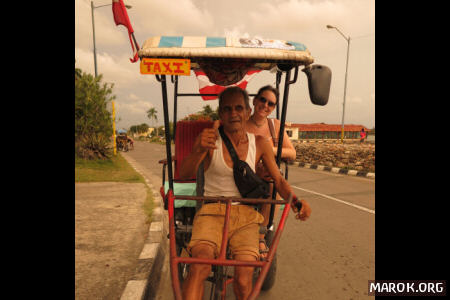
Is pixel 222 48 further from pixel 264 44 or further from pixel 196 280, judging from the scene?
pixel 196 280

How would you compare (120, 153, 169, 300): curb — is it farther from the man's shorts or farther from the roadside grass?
the man's shorts

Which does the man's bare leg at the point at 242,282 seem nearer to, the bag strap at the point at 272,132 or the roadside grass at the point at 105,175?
the bag strap at the point at 272,132

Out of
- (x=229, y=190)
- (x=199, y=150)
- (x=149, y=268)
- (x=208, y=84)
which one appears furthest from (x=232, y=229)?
(x=208, y=84)

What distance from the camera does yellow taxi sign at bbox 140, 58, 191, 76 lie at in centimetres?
172

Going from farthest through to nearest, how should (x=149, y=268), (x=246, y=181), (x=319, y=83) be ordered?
(x=149, y=268) → (x=319, y=83) → (x=246, y=181)

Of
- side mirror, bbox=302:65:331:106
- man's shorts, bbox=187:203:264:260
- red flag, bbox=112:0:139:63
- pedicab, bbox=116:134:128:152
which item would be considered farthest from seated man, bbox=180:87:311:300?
pedicab, bbox=116:134:128:152

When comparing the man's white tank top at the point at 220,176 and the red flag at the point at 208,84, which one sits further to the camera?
the red flag at the point at 208,84

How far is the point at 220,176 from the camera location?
A: 1944mm

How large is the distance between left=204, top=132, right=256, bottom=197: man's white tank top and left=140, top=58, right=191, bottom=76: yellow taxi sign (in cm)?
55

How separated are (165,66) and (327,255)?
2.78 m

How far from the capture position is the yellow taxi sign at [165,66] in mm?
1723

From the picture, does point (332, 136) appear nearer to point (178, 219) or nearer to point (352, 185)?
point (352, 185)

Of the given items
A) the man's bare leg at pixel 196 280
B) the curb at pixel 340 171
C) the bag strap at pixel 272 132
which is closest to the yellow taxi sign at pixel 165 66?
the man's bare leg at pixel 196 280

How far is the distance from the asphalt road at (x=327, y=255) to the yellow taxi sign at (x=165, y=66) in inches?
74.9
